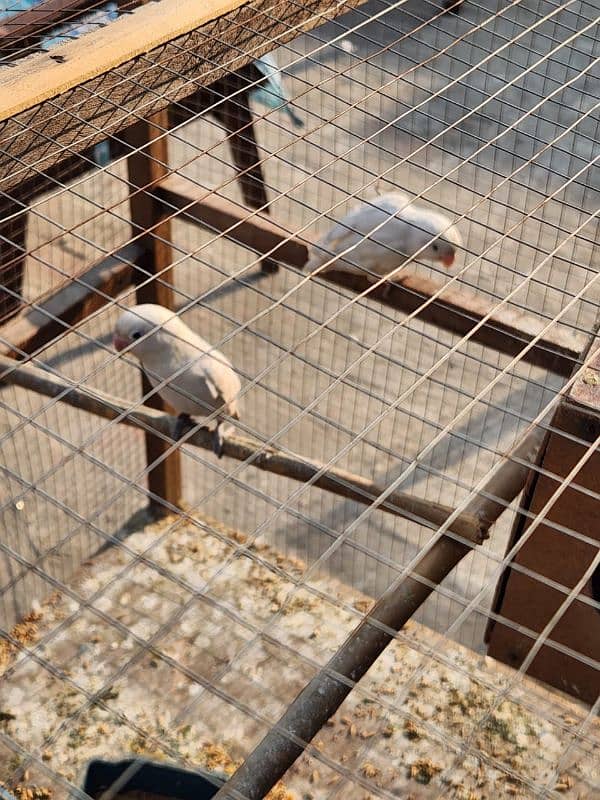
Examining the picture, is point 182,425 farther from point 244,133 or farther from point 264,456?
point 244,133

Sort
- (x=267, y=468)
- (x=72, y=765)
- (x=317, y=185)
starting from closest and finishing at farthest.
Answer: (x=267, y=468) < (x=72, y=765) < (x=317, y=185)

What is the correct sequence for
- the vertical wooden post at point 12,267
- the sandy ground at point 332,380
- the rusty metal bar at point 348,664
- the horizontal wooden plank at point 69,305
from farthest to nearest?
the sandy ground at point 332,380
the vertical wooden post at point 12,267
the horizontal wooden plank at point 69,305
the rusty metal bar at point 348,664

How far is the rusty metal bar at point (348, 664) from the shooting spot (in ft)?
2.52

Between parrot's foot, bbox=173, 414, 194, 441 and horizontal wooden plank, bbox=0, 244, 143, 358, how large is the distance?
0.24 meters

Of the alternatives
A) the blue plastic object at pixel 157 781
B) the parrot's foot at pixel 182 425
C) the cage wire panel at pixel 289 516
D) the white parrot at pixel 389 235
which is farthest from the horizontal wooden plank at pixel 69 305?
the blue plastic object at pixel 157 781

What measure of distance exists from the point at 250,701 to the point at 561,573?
3.19ft

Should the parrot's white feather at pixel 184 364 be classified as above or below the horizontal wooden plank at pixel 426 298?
below

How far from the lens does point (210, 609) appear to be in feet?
6.60

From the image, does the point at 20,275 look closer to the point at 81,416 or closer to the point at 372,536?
the point at 81,416

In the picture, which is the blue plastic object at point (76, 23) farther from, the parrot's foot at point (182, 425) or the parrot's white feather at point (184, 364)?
the parrot's foot at point (182, 425)

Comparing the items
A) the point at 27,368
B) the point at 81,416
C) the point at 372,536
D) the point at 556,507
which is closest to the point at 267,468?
the point at 27,368

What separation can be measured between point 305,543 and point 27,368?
39.3 inches

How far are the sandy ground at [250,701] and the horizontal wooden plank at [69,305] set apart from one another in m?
0.45

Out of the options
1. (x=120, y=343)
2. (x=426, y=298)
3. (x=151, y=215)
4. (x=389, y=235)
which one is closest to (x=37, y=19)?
(x=151, y=215)
